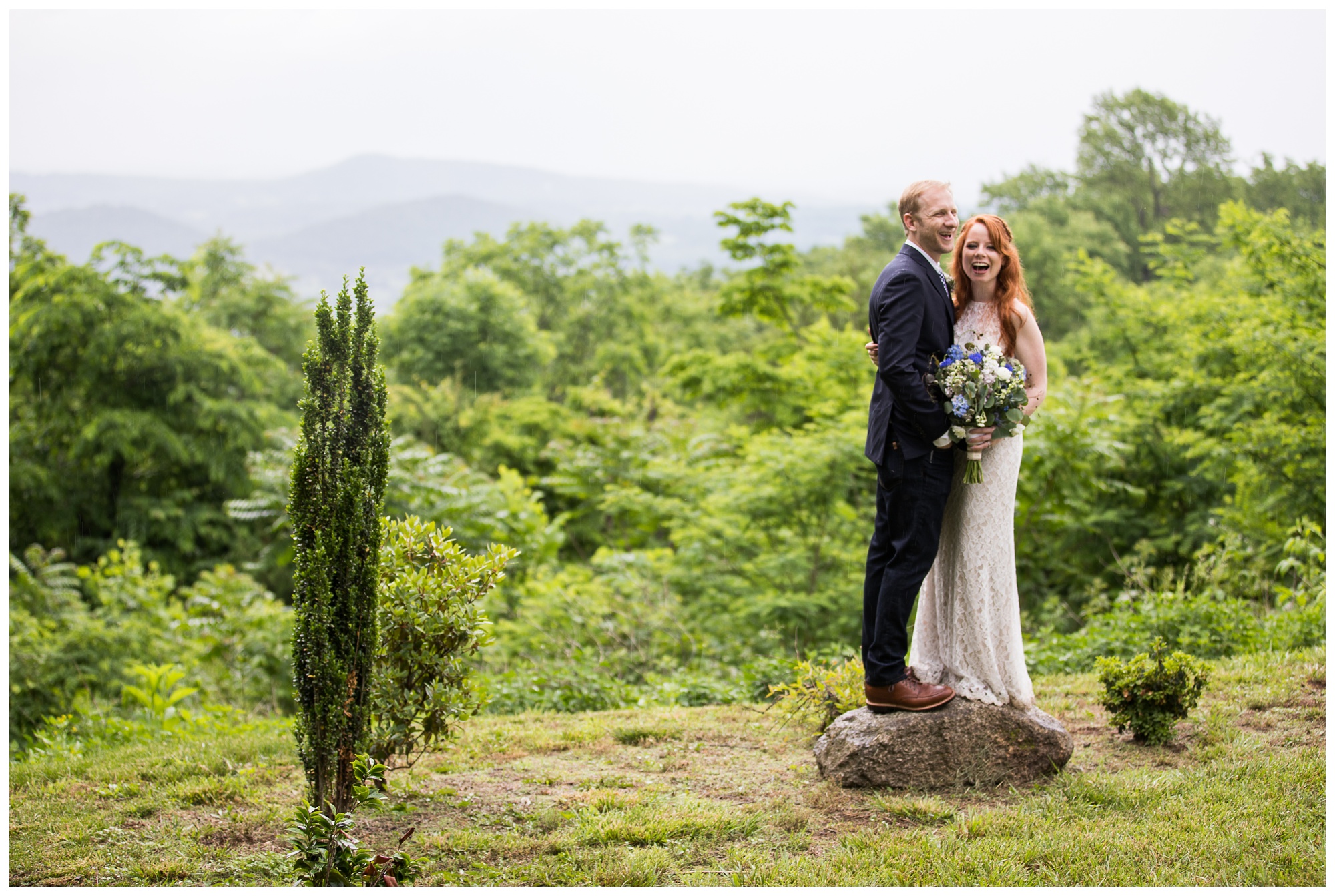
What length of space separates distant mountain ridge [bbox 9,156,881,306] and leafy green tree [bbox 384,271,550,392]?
0.99 meters

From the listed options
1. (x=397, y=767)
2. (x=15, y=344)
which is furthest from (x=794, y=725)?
(x=15, y=344)

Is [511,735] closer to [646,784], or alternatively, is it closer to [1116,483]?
[646,784]

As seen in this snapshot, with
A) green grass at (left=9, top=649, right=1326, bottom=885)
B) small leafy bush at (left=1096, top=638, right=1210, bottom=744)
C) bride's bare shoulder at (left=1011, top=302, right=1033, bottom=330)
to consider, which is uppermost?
bride's bare shoulder at (left=1011, top=302, right=1033, bottom=330)

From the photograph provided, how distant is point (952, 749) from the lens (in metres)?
4.72

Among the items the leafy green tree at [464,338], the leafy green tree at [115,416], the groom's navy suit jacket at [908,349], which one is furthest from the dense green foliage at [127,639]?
the leafy green tree at [464,338]

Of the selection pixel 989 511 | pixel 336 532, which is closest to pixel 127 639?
pixel 336 532

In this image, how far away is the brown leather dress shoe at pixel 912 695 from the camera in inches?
187

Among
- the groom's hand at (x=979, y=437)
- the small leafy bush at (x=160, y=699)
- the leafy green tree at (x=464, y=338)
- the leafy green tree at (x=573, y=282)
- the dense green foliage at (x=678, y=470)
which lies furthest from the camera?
the leafy green tree at (x=573, y=282)

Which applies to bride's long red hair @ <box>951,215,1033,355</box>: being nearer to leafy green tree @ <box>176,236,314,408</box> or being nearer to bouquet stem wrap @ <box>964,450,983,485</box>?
bouquet stem wrap @ <box>964,450,983,485</box>

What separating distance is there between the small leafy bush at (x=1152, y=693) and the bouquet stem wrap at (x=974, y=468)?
1.54m

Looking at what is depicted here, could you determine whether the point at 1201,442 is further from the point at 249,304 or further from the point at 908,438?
the point at 249,304

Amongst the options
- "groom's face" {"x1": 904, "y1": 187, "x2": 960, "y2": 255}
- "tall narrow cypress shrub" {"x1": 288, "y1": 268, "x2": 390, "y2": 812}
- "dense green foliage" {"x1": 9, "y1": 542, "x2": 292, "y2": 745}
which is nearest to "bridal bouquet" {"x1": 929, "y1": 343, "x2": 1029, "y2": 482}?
"groom's face" {"x1": 904, "y1": 187, "x2": 960, "y2": 255}

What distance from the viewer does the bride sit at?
15.6 ft

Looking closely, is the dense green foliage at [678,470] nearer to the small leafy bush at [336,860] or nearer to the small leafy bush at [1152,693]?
the small leafy bush at [336,860]
